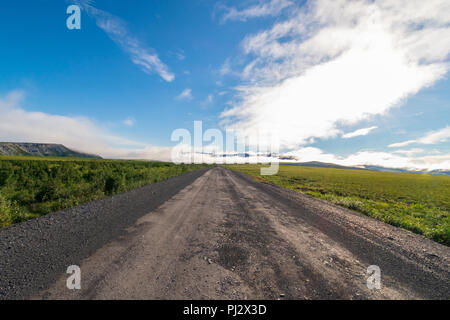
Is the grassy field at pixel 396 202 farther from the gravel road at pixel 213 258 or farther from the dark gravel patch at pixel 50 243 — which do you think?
the dark gravel patch at pixel 50 243

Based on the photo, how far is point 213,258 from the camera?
147 inches

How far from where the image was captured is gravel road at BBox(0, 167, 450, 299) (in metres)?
2.74

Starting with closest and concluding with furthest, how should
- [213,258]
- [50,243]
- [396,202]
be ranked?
[213,258]
[50,243]
[396,202]

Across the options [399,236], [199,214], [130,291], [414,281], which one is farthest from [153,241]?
[399,236]

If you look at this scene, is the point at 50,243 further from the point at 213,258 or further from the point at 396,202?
the point at 396,202

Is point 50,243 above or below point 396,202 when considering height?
above

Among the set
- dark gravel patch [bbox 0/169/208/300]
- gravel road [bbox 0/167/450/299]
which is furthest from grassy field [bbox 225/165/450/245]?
dark gravel patch [bbox 0/169/208/300]

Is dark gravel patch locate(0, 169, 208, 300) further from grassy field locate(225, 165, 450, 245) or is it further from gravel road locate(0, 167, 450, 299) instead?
grassy field locate(225, 165, 450, 245)

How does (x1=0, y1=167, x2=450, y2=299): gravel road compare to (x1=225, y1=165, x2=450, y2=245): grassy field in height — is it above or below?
above

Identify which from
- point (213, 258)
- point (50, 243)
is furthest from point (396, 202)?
point (50, 243)

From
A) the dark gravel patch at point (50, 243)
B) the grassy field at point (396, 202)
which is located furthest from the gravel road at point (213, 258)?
the grassy field at point (396, 202)

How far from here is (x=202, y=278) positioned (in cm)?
302

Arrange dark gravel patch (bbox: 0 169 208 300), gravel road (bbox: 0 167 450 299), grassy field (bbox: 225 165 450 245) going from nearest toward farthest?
gravel road (bbox: 0 167 450 299) < dark gravel patch (bbox: 0 169 208 300) < grassy field (bbox: 225 165 450 245)
